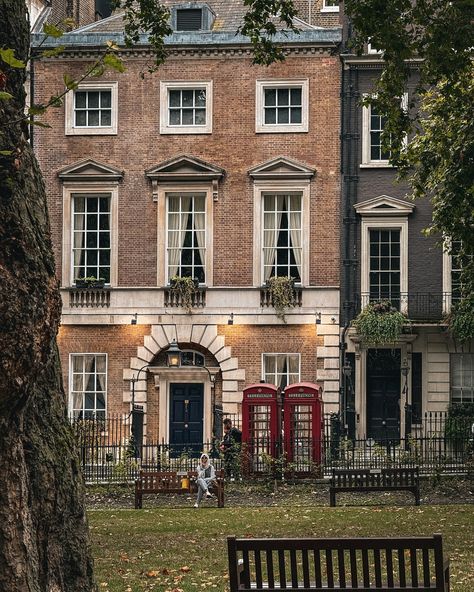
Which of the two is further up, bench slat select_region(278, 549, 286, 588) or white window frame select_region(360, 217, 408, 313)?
white window frame select_region(360, 217, 408, 313)

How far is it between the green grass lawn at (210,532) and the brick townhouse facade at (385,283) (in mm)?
14326

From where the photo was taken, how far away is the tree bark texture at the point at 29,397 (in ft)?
28.9

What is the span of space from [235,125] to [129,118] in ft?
10.6

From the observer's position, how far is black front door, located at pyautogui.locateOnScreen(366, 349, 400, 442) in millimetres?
39375

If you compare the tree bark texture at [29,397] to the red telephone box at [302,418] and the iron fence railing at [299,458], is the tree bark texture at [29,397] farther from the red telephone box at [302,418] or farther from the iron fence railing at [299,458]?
the red telephone box at [302,418]

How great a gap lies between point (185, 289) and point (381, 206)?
6281mm

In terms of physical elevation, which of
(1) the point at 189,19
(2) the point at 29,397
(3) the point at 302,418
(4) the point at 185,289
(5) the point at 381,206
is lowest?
(3) the point at 302,418

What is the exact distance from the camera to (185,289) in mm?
39406

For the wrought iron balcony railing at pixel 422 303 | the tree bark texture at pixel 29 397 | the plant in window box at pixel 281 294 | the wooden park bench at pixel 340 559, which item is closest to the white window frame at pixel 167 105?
the plant in window box at pixel 281 294

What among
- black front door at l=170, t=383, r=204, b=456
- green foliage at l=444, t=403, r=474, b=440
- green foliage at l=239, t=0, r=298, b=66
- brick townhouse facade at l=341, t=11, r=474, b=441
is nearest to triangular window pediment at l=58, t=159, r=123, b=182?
black front door at l=170, t=383, r=204, b=456

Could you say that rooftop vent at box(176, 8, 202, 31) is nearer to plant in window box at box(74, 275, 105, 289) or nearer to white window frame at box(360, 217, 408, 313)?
white window frame at box(360, 217, 408, 313)

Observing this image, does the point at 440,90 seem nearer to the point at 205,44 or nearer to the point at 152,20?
the point at 152,20

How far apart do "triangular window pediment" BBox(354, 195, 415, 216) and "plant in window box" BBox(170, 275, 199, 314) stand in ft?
17.5

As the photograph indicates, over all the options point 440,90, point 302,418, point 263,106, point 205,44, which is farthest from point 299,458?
point 205,44
